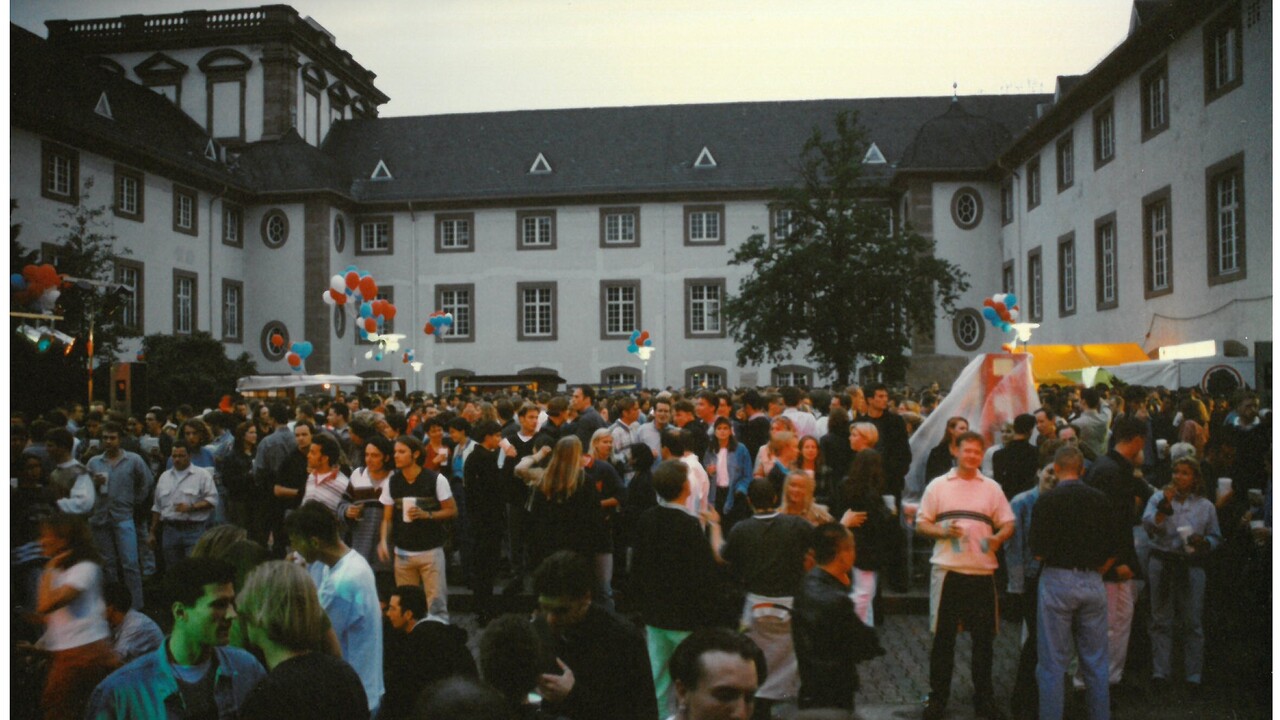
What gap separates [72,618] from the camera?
5145mm

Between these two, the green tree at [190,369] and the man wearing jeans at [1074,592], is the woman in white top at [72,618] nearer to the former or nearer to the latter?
the man wearing jeans at [1074,592]

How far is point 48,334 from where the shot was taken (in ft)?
37.0

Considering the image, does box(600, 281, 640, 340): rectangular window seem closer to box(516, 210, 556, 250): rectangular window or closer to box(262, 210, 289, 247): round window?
box(516, 210, 556, 250): rectangular window

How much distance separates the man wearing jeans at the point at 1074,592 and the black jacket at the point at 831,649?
1.59m

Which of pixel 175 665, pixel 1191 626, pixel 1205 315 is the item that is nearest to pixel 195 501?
pixel 175 665

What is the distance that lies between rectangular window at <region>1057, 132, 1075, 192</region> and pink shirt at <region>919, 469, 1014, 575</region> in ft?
81.3

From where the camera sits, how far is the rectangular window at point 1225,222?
1865 centimetres

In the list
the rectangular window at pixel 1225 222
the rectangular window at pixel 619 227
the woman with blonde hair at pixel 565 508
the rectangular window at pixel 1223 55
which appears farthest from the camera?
the rectangular window at pixel 619 227

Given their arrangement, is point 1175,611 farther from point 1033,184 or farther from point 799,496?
point 1033,184

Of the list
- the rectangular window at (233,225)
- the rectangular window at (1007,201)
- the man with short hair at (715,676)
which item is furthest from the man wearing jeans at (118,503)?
the rectangular window at (233,225)

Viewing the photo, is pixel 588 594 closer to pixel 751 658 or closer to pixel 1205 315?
pixel 751 658

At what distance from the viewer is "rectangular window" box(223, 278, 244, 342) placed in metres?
40.3

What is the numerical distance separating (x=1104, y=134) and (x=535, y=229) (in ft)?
76.5

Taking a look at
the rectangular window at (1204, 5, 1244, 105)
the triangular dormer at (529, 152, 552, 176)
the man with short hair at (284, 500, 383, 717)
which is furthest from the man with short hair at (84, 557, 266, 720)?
the triangular dormer at (529, 152, 552, 176)
